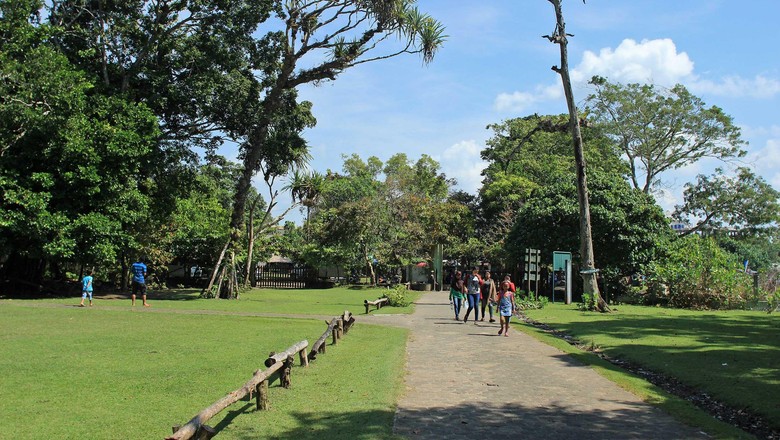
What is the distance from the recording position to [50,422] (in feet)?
19.4

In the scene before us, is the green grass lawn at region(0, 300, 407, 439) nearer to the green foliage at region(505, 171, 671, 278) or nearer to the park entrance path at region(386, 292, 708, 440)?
the park entrance path at region(386, 292, 708, 440)

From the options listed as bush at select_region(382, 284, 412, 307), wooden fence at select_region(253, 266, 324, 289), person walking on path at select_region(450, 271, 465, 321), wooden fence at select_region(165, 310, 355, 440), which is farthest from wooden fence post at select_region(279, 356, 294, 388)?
wooden fence at select_region(253, 266, 324, 289)

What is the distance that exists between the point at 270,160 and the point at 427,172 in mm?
34351

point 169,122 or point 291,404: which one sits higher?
point 169,122

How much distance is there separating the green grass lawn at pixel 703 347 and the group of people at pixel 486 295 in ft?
5.97

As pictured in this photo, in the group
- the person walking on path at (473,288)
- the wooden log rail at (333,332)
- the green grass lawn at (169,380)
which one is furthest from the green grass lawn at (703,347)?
the wooden log rail at (333,332)

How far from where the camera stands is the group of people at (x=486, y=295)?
1388cm

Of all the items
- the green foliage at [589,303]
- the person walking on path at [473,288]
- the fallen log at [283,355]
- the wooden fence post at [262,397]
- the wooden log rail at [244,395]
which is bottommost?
the wooden fence post at [262,397]

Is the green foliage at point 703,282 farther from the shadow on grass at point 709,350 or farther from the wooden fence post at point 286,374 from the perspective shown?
the wooden fence post at point 286,374

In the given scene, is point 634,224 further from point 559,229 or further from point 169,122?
point 169,122

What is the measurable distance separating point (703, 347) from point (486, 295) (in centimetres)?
691

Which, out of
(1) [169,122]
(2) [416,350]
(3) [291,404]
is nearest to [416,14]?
(1) [169,122]

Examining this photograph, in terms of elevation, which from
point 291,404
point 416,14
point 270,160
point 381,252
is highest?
point 416,14

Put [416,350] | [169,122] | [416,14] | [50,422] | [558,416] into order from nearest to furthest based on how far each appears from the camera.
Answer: [50,422], [558,416], [416,350], [416,14], [169,122]
